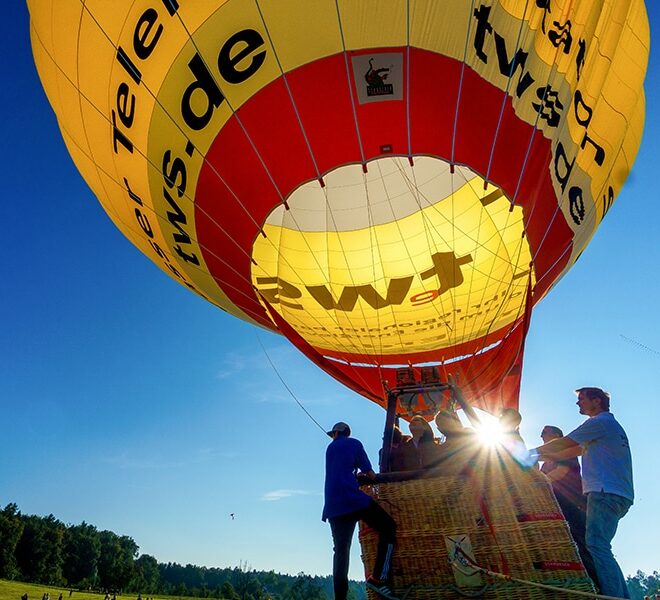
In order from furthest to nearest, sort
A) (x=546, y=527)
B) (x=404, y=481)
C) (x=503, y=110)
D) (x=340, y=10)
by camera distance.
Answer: (x=503, y=110) < (x=340, y=10) < (x=404, y=481) < (x=546, y=527)

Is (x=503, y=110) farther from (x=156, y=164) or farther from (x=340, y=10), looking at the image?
(x=156, y=164)

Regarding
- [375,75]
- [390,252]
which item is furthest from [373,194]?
[375,75]

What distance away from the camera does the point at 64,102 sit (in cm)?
524

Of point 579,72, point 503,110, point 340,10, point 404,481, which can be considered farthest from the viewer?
point 579,72

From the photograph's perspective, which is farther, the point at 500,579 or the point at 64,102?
the point at 64,102

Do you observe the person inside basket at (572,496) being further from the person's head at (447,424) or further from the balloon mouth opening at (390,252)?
the balloon mouth opening at (390,252)

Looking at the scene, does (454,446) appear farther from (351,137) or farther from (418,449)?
(351,137)

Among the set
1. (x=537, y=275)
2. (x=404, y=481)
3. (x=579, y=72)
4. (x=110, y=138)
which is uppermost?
(x=579, y=72)

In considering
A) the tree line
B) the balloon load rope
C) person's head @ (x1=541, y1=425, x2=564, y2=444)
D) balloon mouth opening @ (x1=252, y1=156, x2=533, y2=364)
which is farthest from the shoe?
the tree line

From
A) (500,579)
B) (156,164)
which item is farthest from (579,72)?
(500,579)

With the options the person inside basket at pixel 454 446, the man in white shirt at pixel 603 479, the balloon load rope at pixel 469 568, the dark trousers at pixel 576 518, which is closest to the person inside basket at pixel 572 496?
the dark trousers at pixel 576 518

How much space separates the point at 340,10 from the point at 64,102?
317 centimetres

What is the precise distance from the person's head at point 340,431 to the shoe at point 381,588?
994mm

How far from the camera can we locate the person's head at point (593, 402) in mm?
3086
